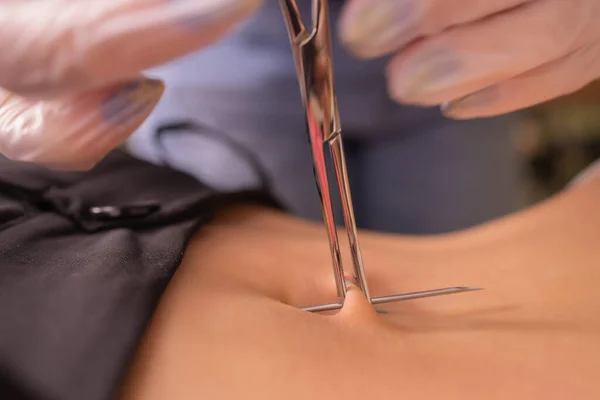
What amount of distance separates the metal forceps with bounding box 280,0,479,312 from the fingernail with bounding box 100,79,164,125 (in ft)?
0.42

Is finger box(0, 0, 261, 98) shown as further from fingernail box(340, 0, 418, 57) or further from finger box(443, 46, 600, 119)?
finger box(443, 46, 600, 119)

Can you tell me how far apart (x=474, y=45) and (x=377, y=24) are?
10cm

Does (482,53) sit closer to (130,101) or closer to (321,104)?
(321,104)

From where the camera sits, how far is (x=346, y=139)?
3.25 feet

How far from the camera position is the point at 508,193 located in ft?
3.56

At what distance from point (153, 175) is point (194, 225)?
0.50 feet

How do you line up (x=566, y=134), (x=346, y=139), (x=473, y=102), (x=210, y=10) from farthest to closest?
1. (x=566, y=134)
2. (x=346, y=139)
3. (x=473, y=102)
4. (x=210, y=10)

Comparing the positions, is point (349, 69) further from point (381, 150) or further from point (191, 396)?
point (191, 396)

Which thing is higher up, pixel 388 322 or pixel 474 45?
pixel 474 45

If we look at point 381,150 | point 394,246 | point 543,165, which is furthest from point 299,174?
point 543,165

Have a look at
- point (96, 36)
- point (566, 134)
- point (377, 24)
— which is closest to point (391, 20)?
point (377, 24)

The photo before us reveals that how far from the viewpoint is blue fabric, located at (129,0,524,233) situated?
0.88m

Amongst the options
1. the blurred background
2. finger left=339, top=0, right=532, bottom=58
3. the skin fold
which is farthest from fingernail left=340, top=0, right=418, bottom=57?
the blurred background

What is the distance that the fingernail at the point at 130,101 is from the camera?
1.41ft
